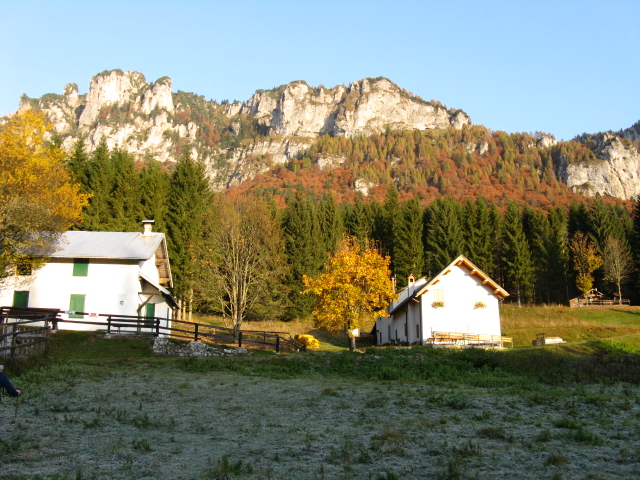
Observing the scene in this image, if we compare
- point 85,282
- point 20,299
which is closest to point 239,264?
point 85,282

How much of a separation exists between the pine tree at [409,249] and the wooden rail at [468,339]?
80.1ft

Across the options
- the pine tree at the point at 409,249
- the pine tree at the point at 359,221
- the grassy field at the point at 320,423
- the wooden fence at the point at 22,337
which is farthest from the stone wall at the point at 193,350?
the pine tree at the point at 359,221

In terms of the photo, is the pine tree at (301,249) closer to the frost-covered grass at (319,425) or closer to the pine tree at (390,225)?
the pine tree at (390,225)

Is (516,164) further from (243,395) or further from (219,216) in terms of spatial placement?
(243,395)

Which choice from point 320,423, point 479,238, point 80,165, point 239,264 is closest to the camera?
point 320,423

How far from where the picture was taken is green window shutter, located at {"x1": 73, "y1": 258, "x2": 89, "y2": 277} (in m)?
33.9

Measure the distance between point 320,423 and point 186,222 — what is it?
44264 millimetres

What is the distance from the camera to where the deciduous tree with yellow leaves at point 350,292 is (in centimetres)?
3462

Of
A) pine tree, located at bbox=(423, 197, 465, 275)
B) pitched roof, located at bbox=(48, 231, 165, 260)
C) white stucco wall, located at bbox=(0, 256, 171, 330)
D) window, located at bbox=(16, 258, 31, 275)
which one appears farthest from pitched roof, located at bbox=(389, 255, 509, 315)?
window, located at bbox=(16, 258, 31, 275)

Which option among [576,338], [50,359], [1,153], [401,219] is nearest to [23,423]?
[50,359]

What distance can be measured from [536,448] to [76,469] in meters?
7.09

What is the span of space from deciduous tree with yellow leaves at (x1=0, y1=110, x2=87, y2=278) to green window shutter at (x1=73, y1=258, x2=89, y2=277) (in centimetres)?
200

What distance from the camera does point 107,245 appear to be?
3538 centimetres

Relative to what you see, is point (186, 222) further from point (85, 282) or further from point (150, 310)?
point (85, 282)
